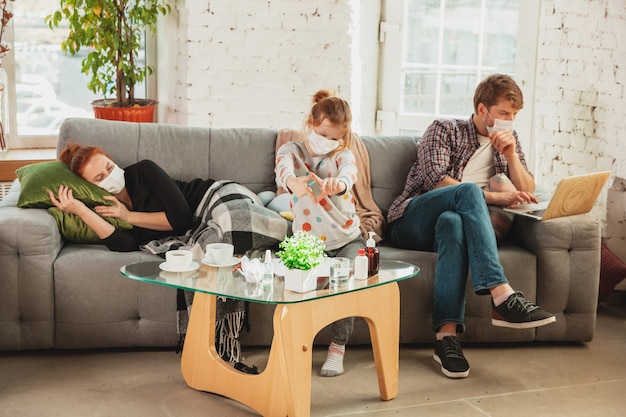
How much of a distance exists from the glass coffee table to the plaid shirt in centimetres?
71

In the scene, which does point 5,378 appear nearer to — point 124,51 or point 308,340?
point 308,340

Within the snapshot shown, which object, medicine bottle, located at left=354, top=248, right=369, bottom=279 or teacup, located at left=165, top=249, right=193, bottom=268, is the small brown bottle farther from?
teacup, located at left=165, top=249, right=193, bottom=268

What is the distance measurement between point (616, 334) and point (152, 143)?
2093 mm

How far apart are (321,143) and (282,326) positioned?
0.86 metres

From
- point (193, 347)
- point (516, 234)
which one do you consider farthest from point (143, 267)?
point (516, 234)

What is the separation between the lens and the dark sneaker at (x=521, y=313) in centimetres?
301

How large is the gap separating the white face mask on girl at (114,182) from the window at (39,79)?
1639 millimetres

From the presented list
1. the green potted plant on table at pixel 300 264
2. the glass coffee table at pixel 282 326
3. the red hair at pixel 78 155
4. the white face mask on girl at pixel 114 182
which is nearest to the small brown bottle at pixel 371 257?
the glass coffee table at pixel 282 326

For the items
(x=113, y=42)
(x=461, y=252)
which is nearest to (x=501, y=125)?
(x=461, y=252)

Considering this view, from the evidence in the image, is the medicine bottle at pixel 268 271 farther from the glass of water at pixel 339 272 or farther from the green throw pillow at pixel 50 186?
the green throw pillow at pixel 50 186

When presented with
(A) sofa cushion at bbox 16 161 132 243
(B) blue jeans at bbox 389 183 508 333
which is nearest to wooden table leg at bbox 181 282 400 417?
(B) blue jeans at bbox 389 183 508 333

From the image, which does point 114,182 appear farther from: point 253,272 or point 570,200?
point 570,200

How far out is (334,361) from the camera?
3.06 m

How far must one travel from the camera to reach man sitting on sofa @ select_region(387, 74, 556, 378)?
308 cm
